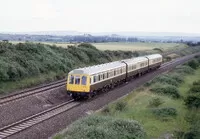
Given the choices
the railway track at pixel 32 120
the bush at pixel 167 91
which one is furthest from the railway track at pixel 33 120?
the bush at pixel 167 91

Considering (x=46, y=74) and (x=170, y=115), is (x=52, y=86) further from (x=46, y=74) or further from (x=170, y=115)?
(x=170, y=115)

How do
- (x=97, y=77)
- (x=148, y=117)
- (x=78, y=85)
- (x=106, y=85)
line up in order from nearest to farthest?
(x=148, y=117)
(x=78, y=85)
(x=97, y=77)
(x=106, y=85)

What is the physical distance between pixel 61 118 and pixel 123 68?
17476 mm

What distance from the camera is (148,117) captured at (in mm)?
21828

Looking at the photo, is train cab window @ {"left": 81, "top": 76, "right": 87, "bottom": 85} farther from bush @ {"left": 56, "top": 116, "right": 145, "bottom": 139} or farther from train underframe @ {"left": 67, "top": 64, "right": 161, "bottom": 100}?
bush @ {"left": 56, "top": 116, "right": 145, "bottom": 139}

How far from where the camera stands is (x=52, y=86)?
30.8m

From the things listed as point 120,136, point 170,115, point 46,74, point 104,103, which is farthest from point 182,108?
point 46,74

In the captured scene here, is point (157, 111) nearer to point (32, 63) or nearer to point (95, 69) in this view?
point (95, 69)

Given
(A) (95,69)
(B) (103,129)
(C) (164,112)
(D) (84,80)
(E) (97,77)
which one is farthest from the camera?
(A) (95,69)

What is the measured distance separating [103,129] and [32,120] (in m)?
6.56

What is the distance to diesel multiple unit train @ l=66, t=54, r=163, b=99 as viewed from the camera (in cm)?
2775

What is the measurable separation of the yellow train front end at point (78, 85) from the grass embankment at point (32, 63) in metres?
4.89

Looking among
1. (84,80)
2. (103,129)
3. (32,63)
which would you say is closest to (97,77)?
(84,80)

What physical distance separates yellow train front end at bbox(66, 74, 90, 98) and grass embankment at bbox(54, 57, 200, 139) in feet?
11.2
